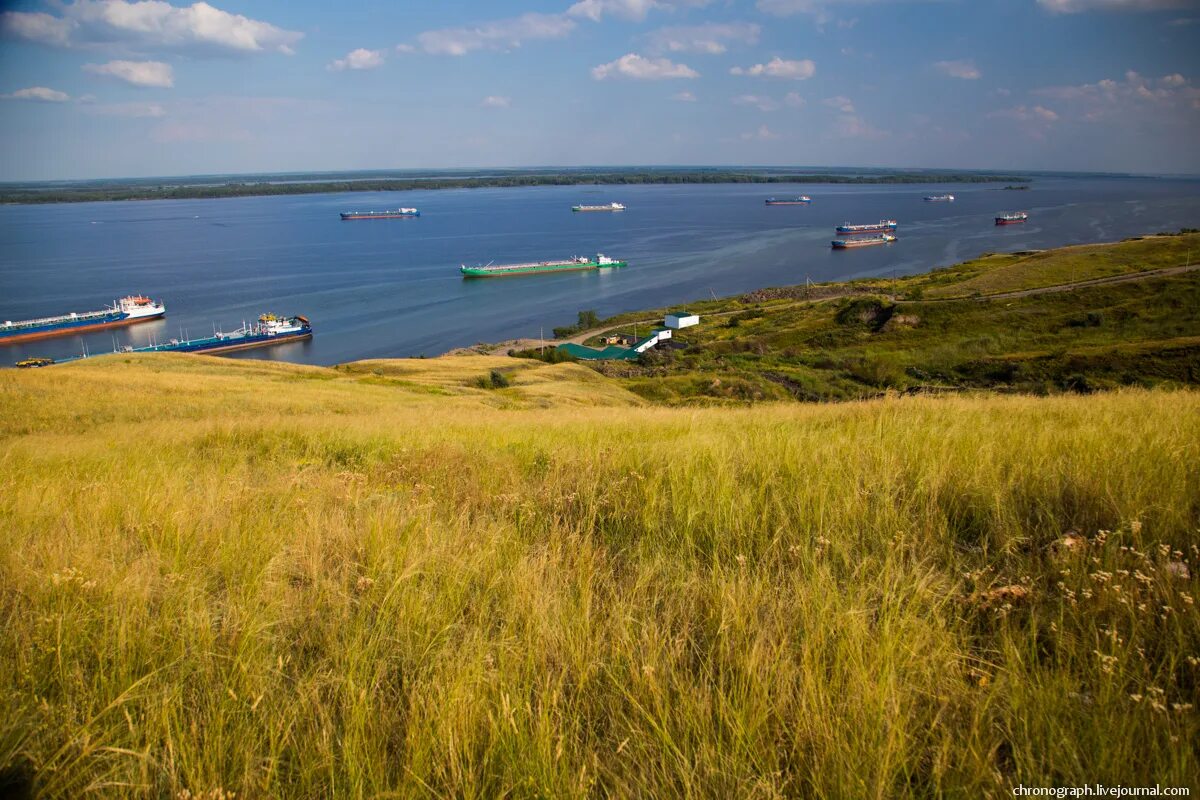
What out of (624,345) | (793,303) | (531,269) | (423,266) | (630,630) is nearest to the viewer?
(630,630)

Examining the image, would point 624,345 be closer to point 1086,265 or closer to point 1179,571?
point 1086,265

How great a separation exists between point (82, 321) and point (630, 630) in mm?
94517

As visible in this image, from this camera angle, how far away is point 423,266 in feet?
384

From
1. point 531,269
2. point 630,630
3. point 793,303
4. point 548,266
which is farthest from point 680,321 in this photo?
point 630,630

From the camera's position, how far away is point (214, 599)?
3.11 m

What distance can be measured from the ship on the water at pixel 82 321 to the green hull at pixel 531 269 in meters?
43.4

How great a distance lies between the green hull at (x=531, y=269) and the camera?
106938mm

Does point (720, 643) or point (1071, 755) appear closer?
point (1071, 755)

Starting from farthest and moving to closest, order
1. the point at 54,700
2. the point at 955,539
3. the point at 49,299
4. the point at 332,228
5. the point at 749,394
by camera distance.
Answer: the point at 332,228 < the point at 49,299 < the point at 749,394 < the point at 955,539 < the point at 54,700

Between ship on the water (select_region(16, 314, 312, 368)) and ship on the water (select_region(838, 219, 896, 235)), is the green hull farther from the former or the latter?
ship on the water (select_region(838, 219, 896, 235))

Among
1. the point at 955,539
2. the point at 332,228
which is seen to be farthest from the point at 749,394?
the point at 332,228

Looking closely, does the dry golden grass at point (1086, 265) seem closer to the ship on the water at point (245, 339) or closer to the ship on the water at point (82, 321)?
the ship on the water at point (245, 339)

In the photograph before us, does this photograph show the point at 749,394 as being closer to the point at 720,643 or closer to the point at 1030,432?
Answer: the point at 1030,432

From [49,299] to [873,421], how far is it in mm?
111760
